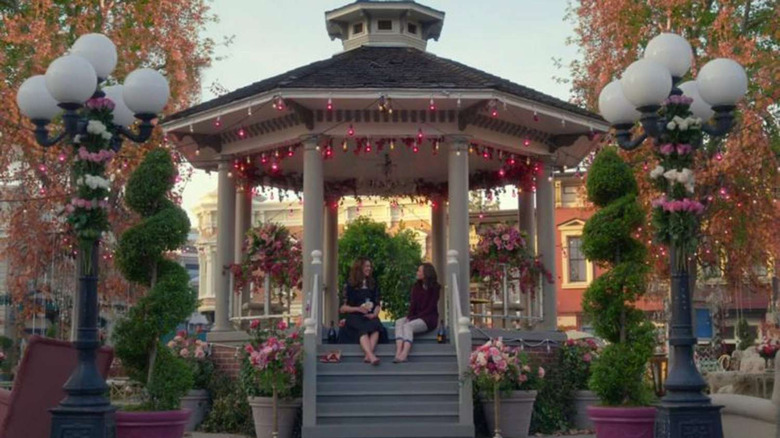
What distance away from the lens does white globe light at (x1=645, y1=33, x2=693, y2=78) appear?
9.20 meters

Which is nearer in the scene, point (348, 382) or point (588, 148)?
point (348, 382)

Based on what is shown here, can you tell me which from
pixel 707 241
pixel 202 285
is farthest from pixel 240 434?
pixel 202 285

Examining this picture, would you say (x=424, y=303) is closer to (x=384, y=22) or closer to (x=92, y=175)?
(x=384, y=22)

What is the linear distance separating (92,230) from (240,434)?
561 cm

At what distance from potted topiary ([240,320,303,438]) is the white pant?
1.54 metres

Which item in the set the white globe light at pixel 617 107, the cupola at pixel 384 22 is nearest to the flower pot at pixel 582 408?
the white globe light at pixel 617 107

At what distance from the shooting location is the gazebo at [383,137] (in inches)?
564

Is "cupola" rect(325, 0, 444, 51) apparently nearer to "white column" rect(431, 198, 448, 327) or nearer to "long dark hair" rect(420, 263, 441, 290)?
"white column" rect(431, 198, 448, 327)

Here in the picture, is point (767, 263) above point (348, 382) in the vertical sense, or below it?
above

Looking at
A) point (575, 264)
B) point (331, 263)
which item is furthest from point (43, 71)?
point (575, 264)

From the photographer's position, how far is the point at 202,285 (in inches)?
2623

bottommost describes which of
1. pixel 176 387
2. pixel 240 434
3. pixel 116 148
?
pixel 240 434

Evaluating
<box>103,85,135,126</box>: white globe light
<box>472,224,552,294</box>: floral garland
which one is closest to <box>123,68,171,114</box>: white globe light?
<box>103,85,135,126</box>: white globe light

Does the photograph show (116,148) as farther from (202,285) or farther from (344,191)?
(202,285)
